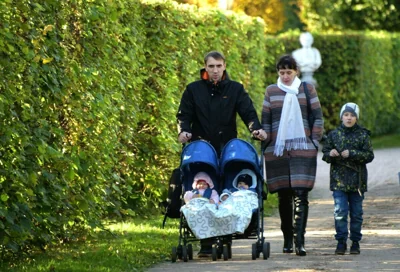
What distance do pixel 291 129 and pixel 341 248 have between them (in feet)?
3.56

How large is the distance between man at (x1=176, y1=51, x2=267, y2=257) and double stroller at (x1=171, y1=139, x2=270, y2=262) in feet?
0.73

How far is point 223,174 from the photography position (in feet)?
→ 30.6

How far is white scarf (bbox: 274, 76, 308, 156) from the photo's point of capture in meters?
9.54

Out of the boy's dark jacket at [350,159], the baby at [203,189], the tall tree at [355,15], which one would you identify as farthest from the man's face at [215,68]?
the tall tree at [355,15]

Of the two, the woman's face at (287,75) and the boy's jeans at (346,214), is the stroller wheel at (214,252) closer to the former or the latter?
the boy's jeans at (346,214)

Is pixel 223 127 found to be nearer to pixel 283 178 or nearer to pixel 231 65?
pixel 283 178

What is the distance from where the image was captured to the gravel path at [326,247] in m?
8.71

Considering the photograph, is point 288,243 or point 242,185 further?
A: point 288,243

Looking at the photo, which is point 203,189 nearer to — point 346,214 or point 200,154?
point 200,154

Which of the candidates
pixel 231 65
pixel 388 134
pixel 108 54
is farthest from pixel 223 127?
pixel 388 134

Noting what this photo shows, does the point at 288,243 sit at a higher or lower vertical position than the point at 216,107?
lower

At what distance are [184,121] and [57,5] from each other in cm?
148

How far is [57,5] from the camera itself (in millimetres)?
8859

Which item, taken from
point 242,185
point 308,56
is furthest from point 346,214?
point 308,56
